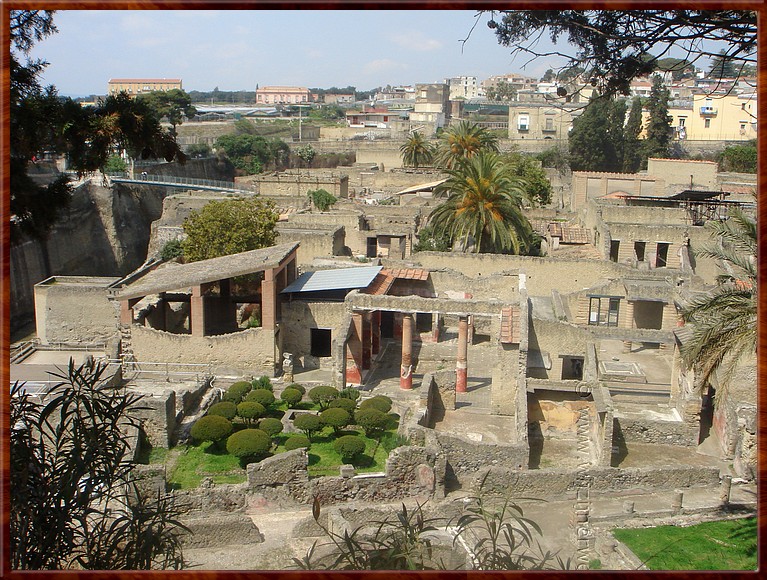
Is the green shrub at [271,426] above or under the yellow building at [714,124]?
under

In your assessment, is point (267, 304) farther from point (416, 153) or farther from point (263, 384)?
point (416, 153)

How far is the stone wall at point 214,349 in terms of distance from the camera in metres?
21.7

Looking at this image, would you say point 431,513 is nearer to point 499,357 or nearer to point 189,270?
point 499,357

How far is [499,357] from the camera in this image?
19531 millimetres

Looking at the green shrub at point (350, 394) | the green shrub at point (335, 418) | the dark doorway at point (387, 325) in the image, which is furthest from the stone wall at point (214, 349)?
the dark doorway at point (387, 325)

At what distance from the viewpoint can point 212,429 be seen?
1723 centimetres

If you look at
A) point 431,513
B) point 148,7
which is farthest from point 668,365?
point 148,7

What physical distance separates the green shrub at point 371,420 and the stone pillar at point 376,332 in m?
5.62

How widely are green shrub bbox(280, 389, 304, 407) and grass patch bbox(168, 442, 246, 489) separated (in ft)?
7.68

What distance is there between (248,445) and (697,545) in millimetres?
8280

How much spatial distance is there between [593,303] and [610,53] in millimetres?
16428

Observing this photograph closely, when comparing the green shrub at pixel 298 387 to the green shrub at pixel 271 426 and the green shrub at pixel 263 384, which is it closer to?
the green shrub at pixel 263 384

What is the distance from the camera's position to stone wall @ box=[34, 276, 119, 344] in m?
26.1

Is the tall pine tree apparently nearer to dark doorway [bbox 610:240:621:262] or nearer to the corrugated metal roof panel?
dark doorway [bbox 610:240:621:262]
